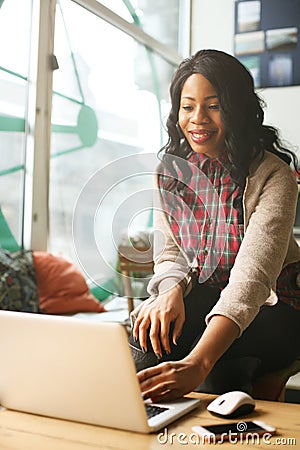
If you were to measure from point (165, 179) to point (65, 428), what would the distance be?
0.88 metres

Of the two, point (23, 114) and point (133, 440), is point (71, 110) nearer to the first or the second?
point (23, 114)

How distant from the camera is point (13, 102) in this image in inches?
112

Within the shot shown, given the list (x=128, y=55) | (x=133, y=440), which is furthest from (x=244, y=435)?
(x=128, y=55)

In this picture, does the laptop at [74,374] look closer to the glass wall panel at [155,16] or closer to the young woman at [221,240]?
the young woman at [221,240]

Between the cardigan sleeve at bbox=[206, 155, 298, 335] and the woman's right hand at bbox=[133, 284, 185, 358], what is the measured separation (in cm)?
16

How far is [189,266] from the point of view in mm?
1497

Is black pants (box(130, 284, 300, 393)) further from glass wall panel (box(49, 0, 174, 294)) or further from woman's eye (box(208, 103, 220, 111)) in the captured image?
glass wall panel (box(49, 0, 174, 294))

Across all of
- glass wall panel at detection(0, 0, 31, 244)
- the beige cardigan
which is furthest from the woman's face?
glass wall panel at detection(0, 0, 31, 244)

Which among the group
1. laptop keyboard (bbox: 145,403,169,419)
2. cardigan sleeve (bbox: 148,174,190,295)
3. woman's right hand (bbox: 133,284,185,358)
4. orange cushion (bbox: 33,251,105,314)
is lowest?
orange cushion (bbox: 33,251,105,314)

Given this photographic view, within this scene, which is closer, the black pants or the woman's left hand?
the woman's left hand

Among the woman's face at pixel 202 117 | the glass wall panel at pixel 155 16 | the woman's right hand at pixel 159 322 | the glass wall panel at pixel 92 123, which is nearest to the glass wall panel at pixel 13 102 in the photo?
the glass wall panel at pixel 92 123

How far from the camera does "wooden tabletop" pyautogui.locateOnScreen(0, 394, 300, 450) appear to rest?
803 millimetres

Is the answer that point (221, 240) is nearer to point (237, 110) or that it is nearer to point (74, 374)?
point (237, 110)

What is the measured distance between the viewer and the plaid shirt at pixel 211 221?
4.79 ft
